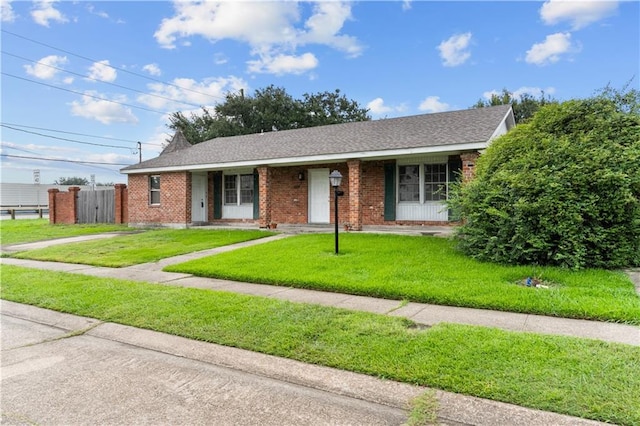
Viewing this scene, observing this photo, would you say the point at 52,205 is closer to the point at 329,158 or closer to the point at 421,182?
the point at 329,158

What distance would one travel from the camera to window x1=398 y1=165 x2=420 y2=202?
13.7 metres

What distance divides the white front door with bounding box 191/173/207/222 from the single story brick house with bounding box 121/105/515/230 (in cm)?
4

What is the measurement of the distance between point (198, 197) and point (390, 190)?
862 cm

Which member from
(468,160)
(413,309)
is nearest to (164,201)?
(468,160)

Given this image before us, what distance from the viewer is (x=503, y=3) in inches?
464

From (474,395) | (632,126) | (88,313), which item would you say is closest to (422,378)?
(474,395)

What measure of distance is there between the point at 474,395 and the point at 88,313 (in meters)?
4.95

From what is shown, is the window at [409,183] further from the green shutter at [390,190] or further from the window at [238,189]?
the window at [238,189]

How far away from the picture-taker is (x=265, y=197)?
587 inches

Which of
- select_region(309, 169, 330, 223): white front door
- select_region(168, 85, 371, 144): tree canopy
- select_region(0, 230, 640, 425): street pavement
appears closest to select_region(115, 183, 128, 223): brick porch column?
select_region(309, 169, 330, 223): white front door

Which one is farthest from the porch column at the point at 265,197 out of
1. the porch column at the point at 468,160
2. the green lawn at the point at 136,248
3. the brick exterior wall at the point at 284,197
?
the porch column at the point at 468,160

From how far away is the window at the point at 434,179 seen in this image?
13.2 metres

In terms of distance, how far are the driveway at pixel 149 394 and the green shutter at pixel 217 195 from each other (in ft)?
44.7

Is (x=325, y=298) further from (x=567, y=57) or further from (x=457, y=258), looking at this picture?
(x=567, y=57)
